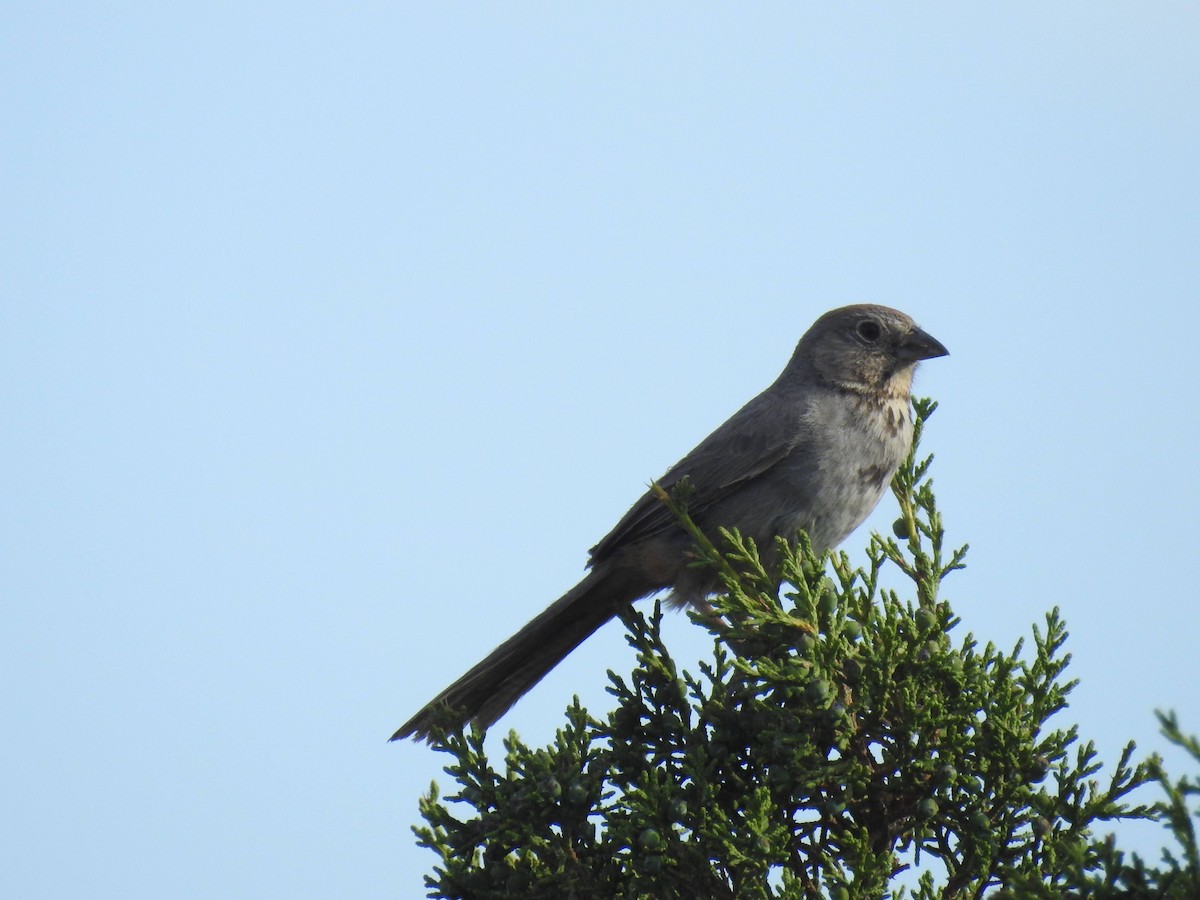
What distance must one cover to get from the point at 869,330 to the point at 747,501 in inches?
48.5

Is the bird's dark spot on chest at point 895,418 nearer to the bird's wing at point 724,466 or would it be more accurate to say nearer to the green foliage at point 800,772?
the bird's wing at point 724,466

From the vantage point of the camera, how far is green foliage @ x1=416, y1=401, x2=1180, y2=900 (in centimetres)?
391

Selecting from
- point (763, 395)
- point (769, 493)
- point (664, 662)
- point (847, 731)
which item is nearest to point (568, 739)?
point (664, 662)

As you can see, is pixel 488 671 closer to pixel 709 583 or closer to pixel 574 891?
pixel 709 583

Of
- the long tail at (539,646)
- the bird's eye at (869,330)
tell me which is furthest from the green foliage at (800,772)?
the bird's eye at (869,330)

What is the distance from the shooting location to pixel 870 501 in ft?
19.4

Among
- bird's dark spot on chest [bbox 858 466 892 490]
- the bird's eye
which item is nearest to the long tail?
bird's dark spot on chest [bbox 858 466 892 490]

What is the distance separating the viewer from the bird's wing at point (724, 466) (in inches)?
235

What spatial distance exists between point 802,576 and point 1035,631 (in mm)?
785

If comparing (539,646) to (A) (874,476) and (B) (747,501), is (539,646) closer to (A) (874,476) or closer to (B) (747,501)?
(B) (747,501)

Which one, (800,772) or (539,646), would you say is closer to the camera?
(800,772)

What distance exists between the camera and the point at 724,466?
6.07 m

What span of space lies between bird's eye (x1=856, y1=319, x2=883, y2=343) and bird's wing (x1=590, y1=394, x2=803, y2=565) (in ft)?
2.12

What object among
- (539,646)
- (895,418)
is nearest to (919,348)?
(895,418)
